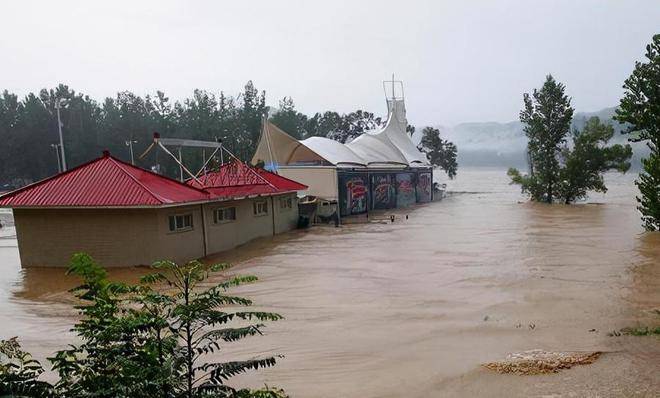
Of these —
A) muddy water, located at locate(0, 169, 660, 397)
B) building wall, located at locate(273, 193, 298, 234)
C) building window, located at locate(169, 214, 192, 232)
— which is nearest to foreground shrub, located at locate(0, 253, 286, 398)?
muddy water, located at locate(0, 169, 660, 397)

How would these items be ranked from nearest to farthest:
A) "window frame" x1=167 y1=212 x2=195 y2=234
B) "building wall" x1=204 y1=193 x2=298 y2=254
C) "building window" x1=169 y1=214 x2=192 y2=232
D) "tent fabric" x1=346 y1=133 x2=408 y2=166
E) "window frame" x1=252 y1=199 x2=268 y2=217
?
"window frame" x1=167 y1=212 x2=195 y2=234 < "building window" x1=169 y1=214 x2=192 y2=232 < "building wall" x1=204 y1=193 x2=298 y2=254 < "window frame" x1=252 y1=199 x2=268 y2=217 < "tent fabric" x1=346 y1=133 x2=408 y2=166

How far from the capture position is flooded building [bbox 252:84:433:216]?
34.2m

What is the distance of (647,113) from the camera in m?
18.5

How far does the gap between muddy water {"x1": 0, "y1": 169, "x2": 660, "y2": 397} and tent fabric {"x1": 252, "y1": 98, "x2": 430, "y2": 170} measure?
13815 mm

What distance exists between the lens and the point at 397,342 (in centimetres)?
873

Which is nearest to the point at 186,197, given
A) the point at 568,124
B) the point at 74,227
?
the point at 74,227

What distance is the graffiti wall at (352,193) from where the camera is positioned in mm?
Answer: 34469

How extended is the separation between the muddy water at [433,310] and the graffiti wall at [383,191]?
17540 mm

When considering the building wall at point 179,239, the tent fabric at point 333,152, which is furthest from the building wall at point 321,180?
the building wall at point 179,239

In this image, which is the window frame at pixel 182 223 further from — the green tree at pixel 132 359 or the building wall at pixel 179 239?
the green tree at pixel 132 359

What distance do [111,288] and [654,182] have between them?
18.8 metres

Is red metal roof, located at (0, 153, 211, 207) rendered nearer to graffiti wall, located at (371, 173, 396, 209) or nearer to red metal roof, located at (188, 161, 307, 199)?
red metal roof, located at (188, 161, 307, 199)

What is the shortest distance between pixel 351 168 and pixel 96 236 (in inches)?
852

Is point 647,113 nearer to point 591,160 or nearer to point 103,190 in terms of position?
point 103,190
